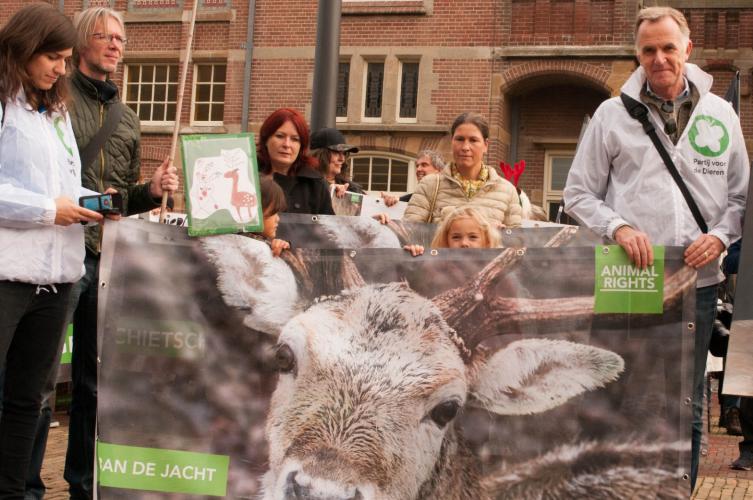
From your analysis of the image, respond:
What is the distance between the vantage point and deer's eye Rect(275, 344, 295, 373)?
3959 millimetres

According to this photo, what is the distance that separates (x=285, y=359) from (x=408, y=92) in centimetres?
1944

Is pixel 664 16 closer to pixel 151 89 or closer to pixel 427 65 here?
pixel 427 65

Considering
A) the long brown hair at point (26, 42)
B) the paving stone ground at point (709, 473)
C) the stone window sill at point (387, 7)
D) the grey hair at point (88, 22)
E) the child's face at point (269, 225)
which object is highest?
the stone window sill at point (387, 7)

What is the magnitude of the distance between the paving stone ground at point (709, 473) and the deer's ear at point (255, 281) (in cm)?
170

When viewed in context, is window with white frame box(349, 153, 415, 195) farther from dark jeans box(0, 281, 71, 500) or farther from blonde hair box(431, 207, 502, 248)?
dark jeans box(0, 281, 71, 500)

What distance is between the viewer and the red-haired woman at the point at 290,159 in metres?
5.54

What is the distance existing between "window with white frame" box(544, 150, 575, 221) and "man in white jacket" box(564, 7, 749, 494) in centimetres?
1930

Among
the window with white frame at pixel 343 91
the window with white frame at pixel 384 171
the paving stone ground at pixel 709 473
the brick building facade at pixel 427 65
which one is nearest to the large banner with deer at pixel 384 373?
the paving stone ground at pixel 709 473

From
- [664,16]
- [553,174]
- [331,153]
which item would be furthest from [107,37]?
[553,174]

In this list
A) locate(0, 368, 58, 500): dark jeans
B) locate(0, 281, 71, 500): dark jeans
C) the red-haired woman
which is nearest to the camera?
locate(0, 281, 71, 500): dark jeans

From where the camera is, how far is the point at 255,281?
13.4ft

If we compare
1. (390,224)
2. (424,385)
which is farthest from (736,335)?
(390,224)

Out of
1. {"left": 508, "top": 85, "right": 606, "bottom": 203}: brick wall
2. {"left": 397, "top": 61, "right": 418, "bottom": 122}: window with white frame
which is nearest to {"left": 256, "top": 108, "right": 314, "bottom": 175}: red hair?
{"left": 397, "top": 61, "right": 418, "bottom": 122}: window with white frame

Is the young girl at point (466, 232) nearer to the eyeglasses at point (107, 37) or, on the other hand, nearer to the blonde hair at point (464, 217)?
the blonde hair at point (464, 217)
